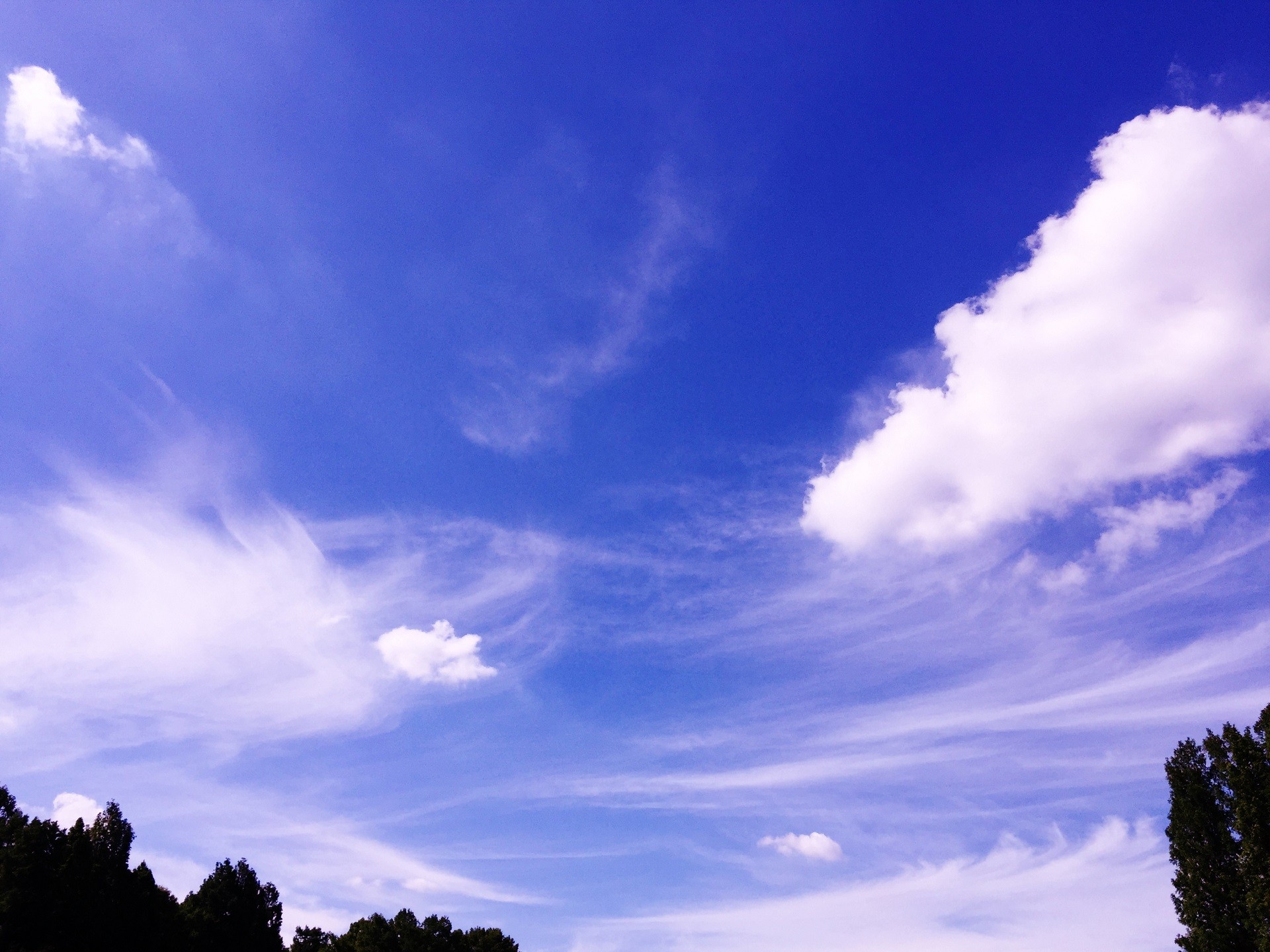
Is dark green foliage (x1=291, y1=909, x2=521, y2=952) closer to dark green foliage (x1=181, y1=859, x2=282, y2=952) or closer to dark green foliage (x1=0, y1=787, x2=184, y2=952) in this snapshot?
dark green foliage (x1=181, y1=859, x2=282, y2=952)

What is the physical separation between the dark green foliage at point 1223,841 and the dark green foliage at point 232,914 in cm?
6941

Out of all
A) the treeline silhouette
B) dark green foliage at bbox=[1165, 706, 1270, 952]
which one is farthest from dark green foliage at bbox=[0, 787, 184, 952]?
dark green foliage at bbox=[1165, 706, 1270, 952]

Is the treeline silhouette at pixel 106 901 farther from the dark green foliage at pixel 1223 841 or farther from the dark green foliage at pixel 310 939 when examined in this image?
the dark green foliage at pixel 1223 841

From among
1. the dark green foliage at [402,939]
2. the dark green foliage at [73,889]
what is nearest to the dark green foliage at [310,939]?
the dark green foliage at [402,939]

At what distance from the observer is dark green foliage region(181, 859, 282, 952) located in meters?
66.5

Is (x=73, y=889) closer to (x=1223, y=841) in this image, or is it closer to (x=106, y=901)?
(x=106, y=901)

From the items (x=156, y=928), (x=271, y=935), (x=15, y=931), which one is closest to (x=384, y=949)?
(x=271, y=935)

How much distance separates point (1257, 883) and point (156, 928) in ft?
230

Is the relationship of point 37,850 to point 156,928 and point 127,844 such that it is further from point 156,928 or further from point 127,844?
point 156,928

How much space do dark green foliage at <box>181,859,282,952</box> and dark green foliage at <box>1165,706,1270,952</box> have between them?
69.4 m

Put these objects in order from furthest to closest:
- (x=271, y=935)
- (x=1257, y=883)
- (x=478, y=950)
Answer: (x=478, y=950) < (x=271, y=935) < (x=1257, y=883)

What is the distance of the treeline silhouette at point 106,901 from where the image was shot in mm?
49344

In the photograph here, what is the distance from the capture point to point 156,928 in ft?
185

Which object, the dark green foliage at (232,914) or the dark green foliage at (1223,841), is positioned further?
the dark green foliage at (232,914)
